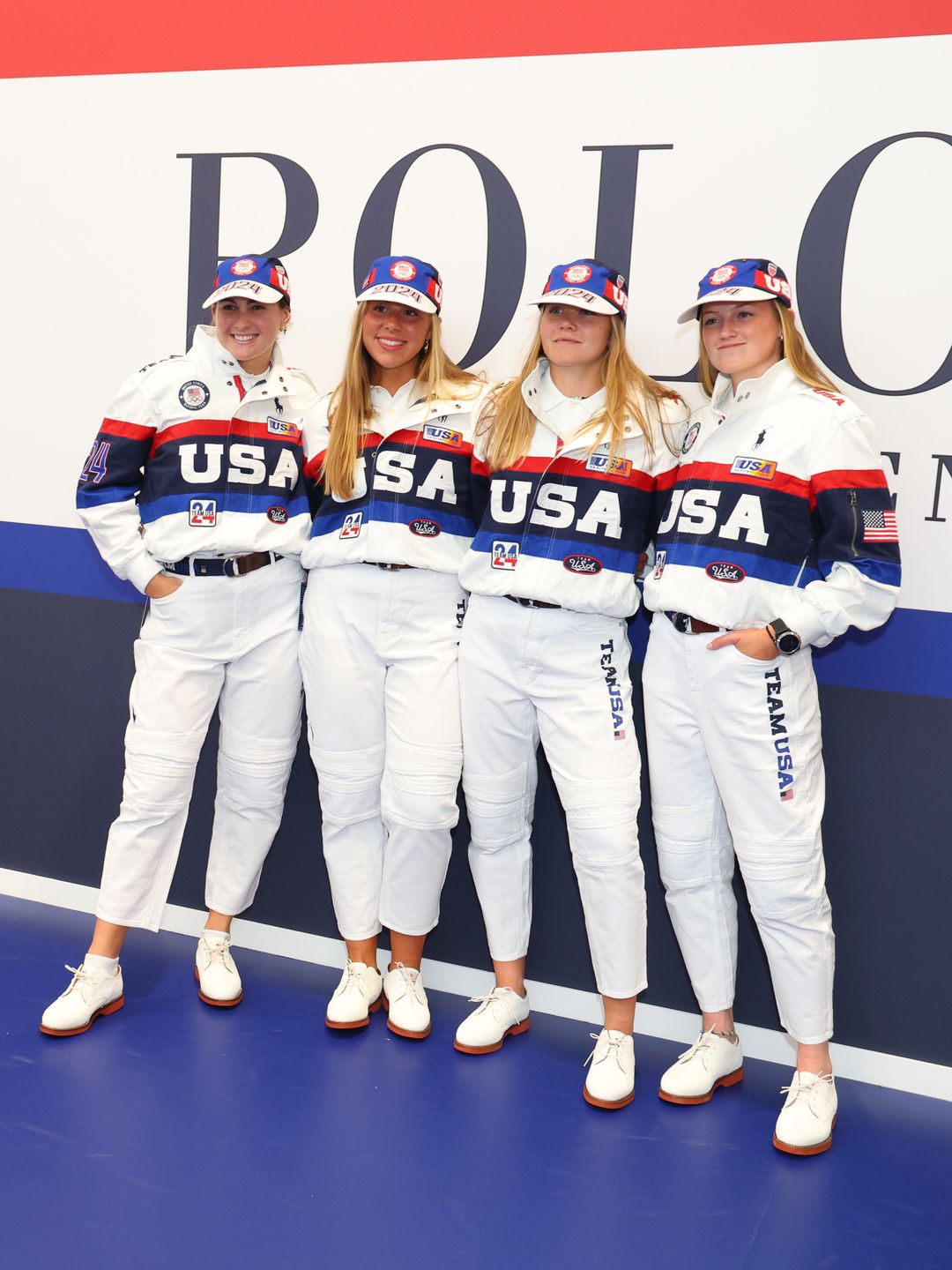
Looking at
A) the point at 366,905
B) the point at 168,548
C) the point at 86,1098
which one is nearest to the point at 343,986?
the point at 366,905

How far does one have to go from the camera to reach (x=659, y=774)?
278 centimetres

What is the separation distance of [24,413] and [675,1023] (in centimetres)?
257

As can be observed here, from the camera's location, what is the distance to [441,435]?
292 cm

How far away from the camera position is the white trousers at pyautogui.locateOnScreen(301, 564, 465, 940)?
9.62 feet

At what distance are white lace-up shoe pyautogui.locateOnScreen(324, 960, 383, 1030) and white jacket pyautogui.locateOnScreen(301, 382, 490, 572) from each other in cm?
108

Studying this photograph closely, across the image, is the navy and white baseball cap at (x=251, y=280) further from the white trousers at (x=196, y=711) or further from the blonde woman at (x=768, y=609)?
the blonde woman at (x=768, y=609)

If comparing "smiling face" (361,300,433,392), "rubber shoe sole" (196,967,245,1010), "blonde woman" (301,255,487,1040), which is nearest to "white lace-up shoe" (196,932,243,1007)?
"rubber shoe sole" (196,967,245,1010)

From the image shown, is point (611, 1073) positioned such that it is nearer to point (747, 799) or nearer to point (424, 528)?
point (747, 799)

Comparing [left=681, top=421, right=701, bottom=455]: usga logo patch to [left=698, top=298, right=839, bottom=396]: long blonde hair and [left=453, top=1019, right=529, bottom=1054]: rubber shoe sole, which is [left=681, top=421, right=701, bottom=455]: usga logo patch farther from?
[left=453, top=1019, right=529, bottom=1054]: rubber shoe sole

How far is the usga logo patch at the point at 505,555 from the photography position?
278 centimetres

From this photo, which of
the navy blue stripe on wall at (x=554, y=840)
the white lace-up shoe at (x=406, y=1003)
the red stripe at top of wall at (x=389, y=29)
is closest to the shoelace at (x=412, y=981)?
the white lace-up shoe at (x=406, y=1003)

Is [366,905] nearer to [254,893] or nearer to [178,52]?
[254,893]

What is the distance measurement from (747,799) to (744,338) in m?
1.00

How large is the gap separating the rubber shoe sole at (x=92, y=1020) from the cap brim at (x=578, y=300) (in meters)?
2.03
